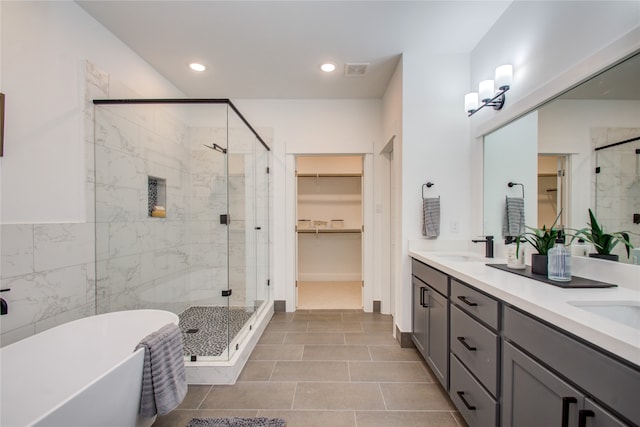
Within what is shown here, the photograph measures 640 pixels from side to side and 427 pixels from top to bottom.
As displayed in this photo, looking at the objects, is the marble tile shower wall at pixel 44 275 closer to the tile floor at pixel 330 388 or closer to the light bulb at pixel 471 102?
the tile floor at pixel 330 388

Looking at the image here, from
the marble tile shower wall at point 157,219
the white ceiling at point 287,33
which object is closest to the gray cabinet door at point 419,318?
the marble tile shower wall at point 157,219

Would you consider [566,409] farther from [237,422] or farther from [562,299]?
[237,422]

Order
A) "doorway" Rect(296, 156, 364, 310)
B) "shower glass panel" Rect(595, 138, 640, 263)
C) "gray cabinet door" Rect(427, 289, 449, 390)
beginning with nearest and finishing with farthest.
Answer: "shower glass panel" Rect(595, 138, 640, 263), "gray cabinet door" Rect(427, 289, 449, 390), "doorway" Rect(296, 156, 364, 310)

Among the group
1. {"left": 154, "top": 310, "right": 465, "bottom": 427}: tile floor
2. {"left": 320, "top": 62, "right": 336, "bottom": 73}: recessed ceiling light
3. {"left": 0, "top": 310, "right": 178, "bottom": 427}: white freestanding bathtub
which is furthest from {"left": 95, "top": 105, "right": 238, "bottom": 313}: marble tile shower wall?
{"left": 320, "top": 62, "right": 336, "bottom": 73}: recessed ceiling light

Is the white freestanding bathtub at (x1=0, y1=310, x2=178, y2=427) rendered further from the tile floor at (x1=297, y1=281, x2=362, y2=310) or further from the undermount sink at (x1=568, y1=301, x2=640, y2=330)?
the tile floor at (x1=297, y1=281, x2=362, y2=310)

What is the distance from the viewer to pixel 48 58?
174 cm

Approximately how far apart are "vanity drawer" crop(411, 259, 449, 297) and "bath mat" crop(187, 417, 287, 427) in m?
1.32

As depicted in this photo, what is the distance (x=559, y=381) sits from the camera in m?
0.88

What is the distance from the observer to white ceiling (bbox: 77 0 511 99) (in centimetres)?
197

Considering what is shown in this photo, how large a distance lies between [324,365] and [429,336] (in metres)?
0.89

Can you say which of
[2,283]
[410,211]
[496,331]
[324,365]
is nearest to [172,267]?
[2,283]

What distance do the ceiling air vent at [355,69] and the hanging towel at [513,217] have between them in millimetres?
1862

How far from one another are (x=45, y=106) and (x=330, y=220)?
13.1 feet

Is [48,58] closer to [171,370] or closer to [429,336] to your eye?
[171,370]
